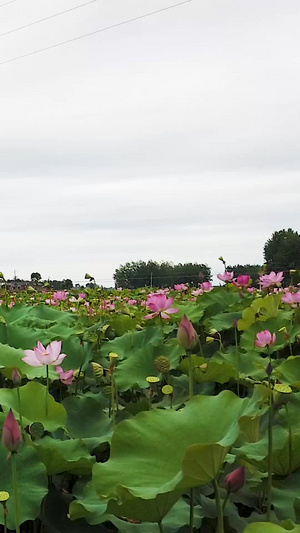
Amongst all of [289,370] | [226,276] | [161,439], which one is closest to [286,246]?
[226,276]

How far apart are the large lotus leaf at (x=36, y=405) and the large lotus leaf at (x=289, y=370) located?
44 centimetres

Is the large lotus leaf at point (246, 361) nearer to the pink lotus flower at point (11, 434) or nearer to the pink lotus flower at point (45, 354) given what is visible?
the pink lotus flower at point (45, 354)

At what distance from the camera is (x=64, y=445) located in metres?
0.86

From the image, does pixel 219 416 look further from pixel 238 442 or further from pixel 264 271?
pixel 264 271

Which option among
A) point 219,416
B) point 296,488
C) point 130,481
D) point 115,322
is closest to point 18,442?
point 130,481

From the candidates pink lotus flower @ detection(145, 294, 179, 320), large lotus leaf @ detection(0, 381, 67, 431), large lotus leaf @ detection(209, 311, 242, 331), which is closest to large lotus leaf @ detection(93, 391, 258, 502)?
large lotus leaf @ detection(0, 381, 67, 431)

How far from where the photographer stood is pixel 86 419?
1.07m

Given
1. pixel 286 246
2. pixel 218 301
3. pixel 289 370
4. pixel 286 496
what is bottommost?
pixel 286 496

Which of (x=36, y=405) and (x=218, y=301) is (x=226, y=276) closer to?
(x=218, y=301)

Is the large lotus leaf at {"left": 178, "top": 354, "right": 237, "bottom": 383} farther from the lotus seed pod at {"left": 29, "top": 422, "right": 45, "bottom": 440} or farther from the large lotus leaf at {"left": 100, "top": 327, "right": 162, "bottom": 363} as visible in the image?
the lotus seed pod at {"left": 29, "top": 422, "right": 45, "bottom": 440}

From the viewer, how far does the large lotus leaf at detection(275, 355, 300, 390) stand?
1191mm

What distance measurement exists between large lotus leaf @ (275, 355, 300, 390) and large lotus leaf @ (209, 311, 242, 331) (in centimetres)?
52

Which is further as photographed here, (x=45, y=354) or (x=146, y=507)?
(x=45, y=354)

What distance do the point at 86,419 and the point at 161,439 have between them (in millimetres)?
344
